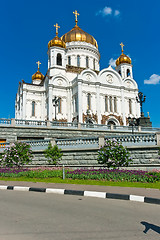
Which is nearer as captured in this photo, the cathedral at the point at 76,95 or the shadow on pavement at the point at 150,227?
the shadow on pavement at the point at 150,227

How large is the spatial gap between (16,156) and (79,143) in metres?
4.24

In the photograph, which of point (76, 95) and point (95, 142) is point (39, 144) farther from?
point (76, 95)

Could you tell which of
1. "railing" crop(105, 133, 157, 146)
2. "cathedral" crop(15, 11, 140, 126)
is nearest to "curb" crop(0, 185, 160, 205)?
"railing" crop(105, 133, 157, 146)

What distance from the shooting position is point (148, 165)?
39.2 ft

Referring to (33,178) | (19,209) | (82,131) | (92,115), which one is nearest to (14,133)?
(82,131)

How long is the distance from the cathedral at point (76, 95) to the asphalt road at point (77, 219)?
29.3m

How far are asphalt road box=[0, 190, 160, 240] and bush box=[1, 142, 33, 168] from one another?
766 cm

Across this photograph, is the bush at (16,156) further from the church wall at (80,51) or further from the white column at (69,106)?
the church wall at (80,51)

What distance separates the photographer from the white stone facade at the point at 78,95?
36969 mm

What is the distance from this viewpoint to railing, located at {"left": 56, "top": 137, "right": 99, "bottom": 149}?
13805 mm

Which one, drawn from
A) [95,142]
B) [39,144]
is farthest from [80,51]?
[95,142]

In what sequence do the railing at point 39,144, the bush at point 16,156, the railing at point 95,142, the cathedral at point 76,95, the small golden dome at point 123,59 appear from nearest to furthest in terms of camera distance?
the railing at point 95,142
the bush at point 16,156
the railing at point 39,144
the cathedral at point 76,95
the small golden dome at point 123,59

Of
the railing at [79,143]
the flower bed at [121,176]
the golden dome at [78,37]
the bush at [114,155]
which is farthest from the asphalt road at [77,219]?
the golden dome at [78,37]

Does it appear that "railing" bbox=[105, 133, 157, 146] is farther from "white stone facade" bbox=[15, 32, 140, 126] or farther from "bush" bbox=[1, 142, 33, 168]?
"white stone facade" bbox=[15, 32, 140, 126]
